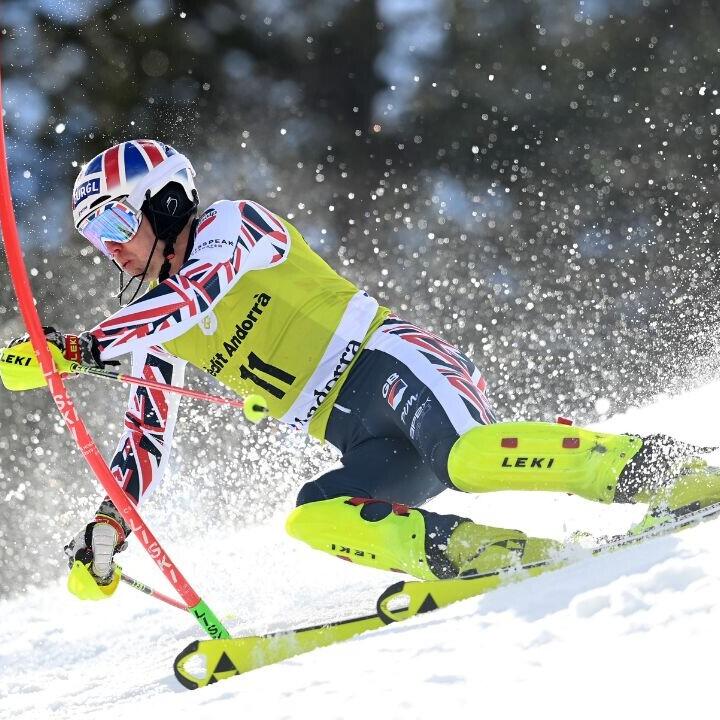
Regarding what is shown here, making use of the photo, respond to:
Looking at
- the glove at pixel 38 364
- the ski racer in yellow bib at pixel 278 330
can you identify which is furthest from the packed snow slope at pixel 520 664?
the glove at pixel 38 364

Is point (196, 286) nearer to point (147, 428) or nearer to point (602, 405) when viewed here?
point (147, 428)

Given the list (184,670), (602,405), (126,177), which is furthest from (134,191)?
(602,405)

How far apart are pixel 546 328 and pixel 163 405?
1378 centimetres

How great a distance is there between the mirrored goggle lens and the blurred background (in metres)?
11.8

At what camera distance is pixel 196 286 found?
3.27m

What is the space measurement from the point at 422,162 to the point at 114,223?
17273 mm

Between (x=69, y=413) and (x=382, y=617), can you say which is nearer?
(x=382, y=617)

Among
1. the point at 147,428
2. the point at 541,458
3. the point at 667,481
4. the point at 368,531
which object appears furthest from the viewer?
the point at 147,428

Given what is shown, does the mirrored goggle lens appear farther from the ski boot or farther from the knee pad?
the ski boot

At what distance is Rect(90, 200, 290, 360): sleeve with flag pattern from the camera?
323 cm

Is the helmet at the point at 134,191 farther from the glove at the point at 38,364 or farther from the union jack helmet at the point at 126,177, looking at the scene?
the glove at the point at 38,364

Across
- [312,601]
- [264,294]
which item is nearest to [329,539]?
[264,294]

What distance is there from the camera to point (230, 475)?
11.6 metres

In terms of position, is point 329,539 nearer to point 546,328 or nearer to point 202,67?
point 546,328
